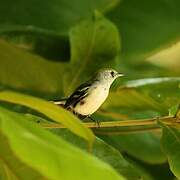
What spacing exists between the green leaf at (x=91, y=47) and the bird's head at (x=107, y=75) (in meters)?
0.01

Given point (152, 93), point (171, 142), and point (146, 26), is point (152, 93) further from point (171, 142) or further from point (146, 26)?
point (146, 26)

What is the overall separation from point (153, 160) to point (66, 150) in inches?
31.2

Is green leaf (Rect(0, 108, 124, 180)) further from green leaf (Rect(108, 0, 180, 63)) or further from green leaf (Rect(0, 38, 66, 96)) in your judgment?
green leaf (Rect(108, 0, 180, 63))

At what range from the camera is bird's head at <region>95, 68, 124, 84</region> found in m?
1.02

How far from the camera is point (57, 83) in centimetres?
112

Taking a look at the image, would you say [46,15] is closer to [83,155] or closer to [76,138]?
[76,138]

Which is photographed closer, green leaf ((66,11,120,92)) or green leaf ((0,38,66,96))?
green leaf ((66,11,120,92))

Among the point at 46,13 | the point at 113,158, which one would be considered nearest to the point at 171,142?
the point at 113,158

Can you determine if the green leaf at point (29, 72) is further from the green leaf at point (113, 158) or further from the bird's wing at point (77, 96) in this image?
the green leaf at point (113, 158)

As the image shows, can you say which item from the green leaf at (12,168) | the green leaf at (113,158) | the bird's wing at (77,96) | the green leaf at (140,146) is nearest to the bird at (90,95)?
the bird's wing at (77,96)

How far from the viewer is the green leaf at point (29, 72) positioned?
3.56 feet

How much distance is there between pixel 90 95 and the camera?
3.25 feet

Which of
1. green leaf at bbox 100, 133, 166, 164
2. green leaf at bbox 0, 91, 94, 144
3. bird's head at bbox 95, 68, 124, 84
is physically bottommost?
green leaf at bbox 100, 133, 166, 164

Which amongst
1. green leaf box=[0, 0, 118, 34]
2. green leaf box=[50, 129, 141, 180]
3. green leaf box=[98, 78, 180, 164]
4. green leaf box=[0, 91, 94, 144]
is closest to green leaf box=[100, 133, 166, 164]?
green leaf box=[98, 78, 180, 164]
